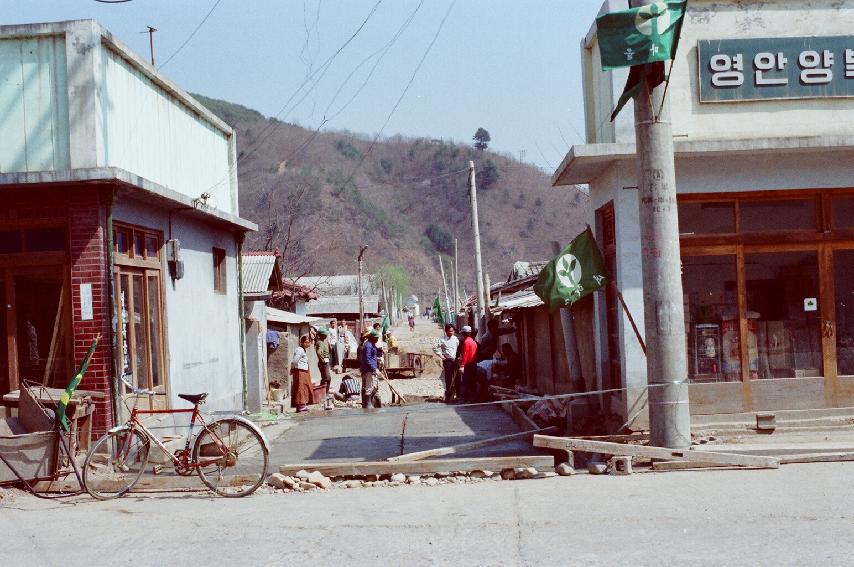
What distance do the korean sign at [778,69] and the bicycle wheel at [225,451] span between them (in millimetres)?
7234

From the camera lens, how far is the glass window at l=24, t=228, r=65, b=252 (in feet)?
40.0

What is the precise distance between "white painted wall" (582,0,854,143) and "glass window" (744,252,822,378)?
5.56ft

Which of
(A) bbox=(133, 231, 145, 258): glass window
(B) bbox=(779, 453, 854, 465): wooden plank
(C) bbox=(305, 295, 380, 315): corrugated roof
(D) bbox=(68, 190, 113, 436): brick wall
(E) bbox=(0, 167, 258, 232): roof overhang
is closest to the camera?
(B) bbox=(779, 453, 854, 465): wooden plank

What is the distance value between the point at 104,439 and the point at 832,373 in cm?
896

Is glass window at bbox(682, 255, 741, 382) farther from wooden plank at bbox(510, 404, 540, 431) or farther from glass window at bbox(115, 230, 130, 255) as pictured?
glass window at bbox(115, 230, 130, 255)

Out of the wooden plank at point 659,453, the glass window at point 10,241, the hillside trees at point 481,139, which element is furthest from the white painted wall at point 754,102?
the hillside trees at point 481,139

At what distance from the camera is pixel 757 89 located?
41.0 ft

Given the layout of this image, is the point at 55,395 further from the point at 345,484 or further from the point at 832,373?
the point at 832,373

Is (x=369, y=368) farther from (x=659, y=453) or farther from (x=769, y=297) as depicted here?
(x=659, y=453)

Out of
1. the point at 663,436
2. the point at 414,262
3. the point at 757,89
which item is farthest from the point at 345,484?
the point at 414,262

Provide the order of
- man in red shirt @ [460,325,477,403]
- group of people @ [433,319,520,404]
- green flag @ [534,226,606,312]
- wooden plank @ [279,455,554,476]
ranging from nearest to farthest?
1. wooden plank @ [279,455,554,476]
2. green flag @ [534,226,606,312]
3. man in red shirt @ [460,325,477,403]
4. group of people @ [433,319,520,404]

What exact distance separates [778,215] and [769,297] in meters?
1.08

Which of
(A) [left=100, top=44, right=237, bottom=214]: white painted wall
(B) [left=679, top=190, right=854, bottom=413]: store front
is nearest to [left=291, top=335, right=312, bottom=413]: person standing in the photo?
(A) [left=100, top=44, right=237, bottom=214]: white painted wall

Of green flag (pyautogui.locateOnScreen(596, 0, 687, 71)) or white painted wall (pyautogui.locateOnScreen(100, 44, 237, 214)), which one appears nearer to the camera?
green flag (pyautogui.locateOnScreen(596, 0, 687, 71))
